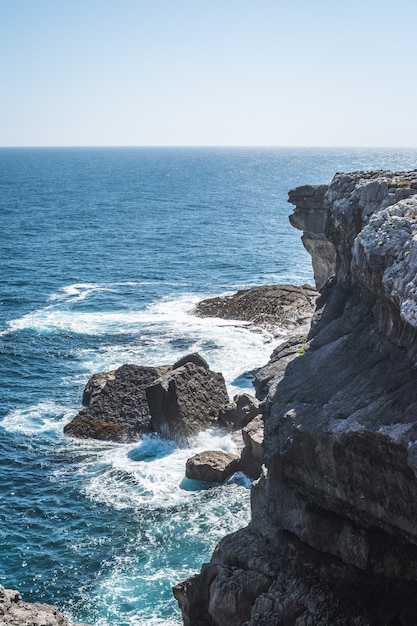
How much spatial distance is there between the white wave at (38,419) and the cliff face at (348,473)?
21.2 metres

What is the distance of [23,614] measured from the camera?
2130 cm

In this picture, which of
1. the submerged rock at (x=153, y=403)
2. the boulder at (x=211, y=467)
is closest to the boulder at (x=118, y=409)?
the submerged rock at (x=153, y=403)

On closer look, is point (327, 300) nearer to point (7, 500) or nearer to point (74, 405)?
point (7, 500)

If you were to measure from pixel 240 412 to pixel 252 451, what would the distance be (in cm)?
547

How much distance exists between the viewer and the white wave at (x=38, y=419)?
42312 mm

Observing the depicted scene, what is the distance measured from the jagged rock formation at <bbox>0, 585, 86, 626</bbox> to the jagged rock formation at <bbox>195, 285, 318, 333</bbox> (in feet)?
120

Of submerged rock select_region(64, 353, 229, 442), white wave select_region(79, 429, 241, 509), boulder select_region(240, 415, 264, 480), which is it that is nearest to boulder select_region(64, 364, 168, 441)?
submerged rock select_region(64, 353, 229, 442)

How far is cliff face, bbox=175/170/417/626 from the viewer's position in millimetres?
16984

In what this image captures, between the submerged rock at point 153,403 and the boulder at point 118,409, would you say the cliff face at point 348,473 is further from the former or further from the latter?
the boulder at point 118,409

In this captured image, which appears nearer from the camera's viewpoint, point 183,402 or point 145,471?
point 145,471

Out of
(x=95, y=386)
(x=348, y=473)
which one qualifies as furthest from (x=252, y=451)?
(x=348, y=473)

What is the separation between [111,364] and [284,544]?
3170 cm

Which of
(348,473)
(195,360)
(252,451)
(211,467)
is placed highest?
(348,473)

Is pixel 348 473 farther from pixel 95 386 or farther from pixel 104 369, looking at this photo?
pixel 104 369
